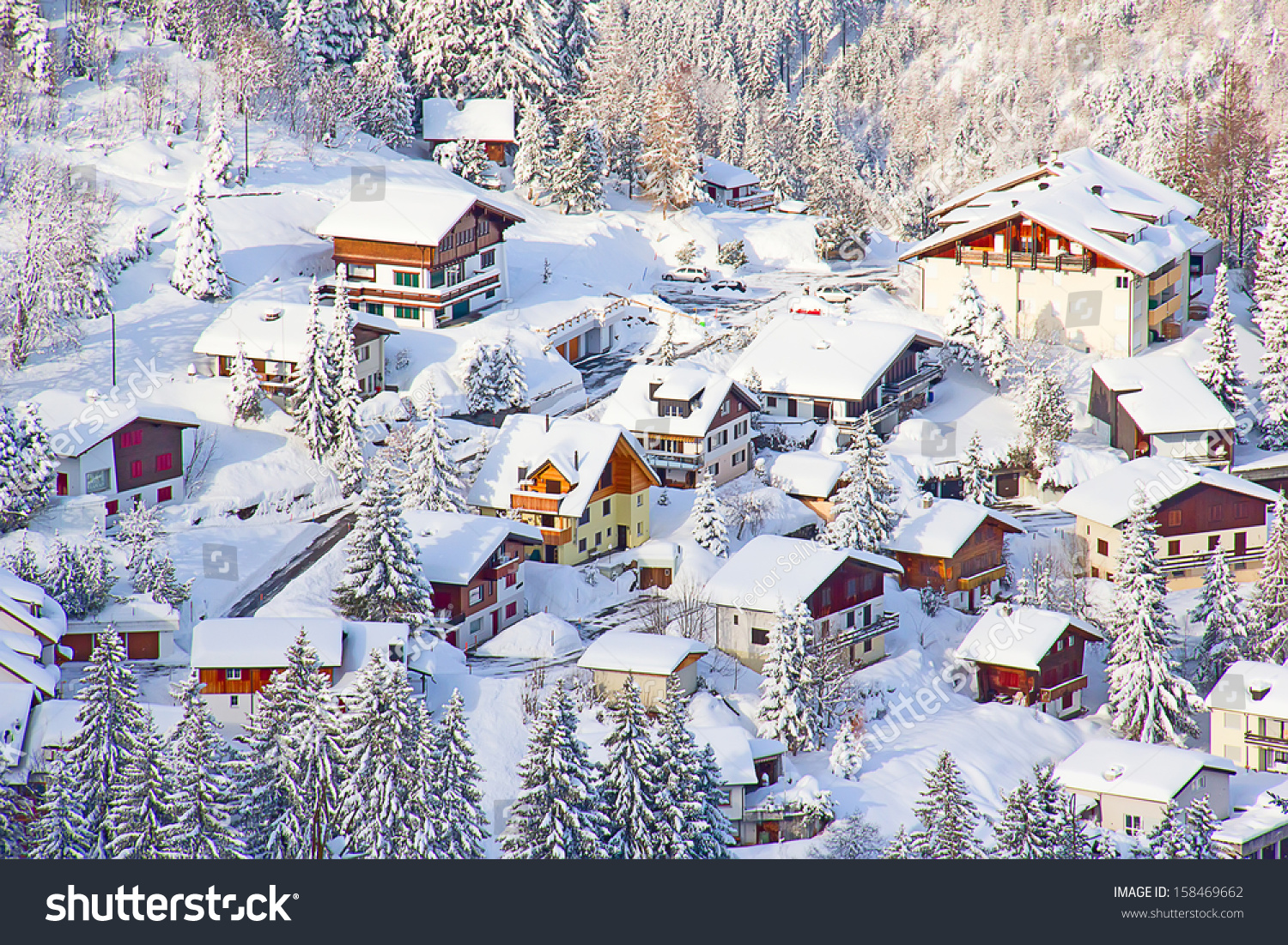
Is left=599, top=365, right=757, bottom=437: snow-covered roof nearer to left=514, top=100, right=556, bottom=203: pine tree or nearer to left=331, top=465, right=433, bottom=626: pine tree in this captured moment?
left=331, top=465, right=433, bottom=626: pine tree

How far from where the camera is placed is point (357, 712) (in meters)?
45.5

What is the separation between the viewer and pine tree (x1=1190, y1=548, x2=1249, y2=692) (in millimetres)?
66188

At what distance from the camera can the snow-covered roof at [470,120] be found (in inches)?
4444

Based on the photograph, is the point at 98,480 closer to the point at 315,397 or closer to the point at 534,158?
the point at 315,397

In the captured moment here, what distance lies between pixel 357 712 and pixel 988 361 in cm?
5003

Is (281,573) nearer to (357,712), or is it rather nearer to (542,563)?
(542,563)

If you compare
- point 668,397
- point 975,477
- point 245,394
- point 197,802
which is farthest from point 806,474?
point 197,802

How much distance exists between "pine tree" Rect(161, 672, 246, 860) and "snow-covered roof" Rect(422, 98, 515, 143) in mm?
74662

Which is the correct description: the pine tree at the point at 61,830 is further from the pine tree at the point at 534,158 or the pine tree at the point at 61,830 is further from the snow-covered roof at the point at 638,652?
the pine tree at the point at 534,158

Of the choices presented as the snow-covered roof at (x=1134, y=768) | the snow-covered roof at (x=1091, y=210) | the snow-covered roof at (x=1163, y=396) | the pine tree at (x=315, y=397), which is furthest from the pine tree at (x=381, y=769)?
the snow-covered roof at (x=1091, y=210)

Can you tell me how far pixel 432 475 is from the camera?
67938mm

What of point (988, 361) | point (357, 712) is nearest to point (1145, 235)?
point (988, 361)

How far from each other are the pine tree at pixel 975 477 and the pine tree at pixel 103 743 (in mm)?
40930

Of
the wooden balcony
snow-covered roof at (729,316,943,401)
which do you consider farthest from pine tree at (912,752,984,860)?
the wooden balcony
